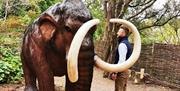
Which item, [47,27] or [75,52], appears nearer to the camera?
[75,52]

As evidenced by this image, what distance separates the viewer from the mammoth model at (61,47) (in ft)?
9.29

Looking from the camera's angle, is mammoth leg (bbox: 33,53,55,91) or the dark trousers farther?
the dark trousers

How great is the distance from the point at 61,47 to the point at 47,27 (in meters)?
0.18

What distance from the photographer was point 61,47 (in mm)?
2914

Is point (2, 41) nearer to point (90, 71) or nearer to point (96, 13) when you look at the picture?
point (96, 13)

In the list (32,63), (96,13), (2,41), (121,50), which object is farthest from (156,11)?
(32,63)

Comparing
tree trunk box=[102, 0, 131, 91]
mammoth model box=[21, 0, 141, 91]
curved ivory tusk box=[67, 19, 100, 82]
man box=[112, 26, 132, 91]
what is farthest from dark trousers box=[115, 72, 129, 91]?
tree trunk box=[102, 0, 131, 91]

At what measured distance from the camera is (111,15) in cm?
1342

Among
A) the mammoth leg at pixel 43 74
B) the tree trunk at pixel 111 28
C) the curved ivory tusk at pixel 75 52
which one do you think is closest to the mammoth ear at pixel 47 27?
the mammoth leg at pixel 43 74

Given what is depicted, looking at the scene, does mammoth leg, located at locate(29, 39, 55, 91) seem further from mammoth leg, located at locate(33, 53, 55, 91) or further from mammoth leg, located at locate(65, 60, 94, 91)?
mammoth leg, located at locate(65, 60, 94, 91)

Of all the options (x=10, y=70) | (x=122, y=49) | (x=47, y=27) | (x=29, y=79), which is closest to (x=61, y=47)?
(x=47, y=27)

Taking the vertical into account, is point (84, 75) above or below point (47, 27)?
below

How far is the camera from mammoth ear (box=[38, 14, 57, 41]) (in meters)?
2.95

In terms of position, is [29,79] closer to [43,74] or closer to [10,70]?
[43,74]
